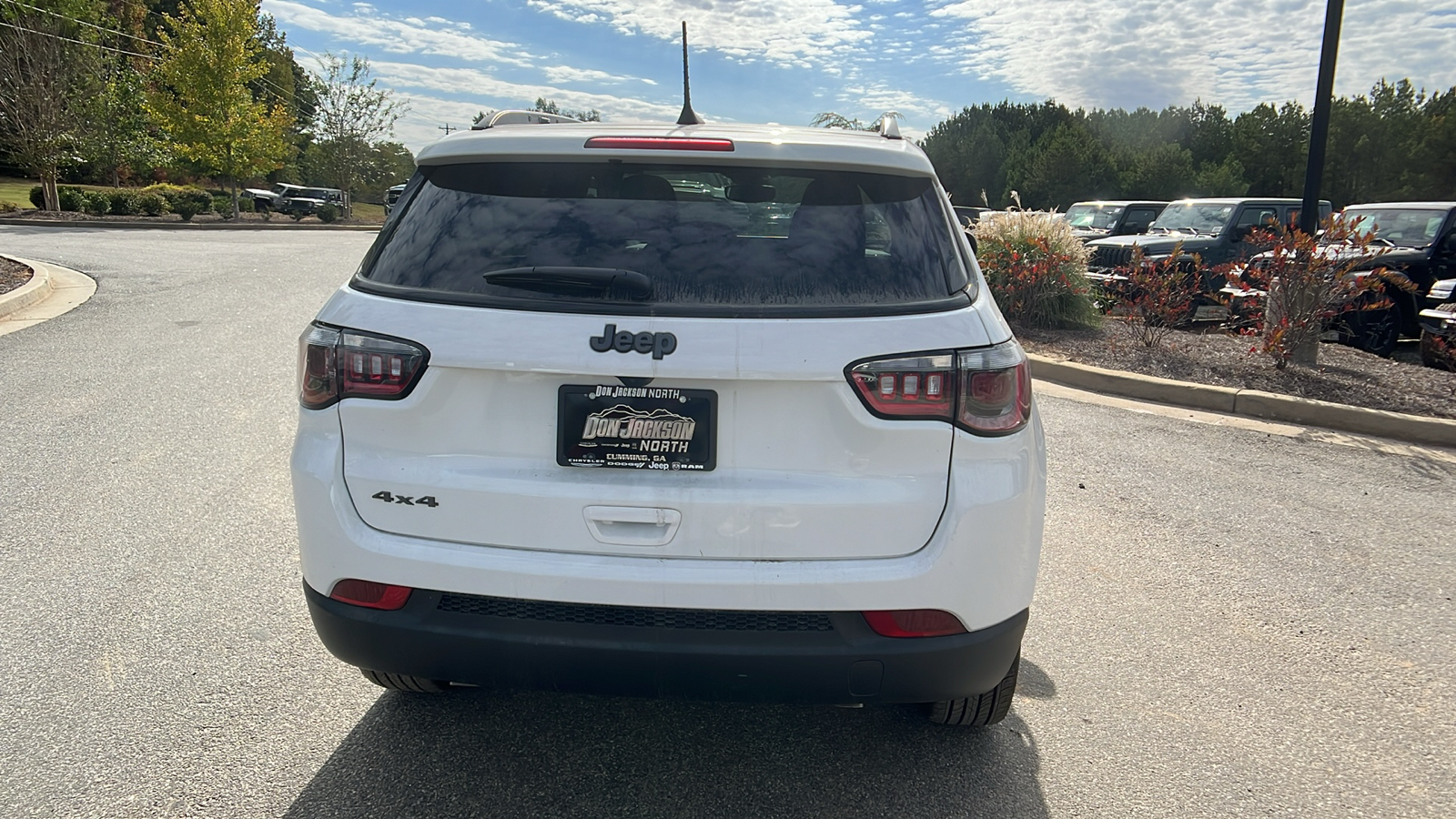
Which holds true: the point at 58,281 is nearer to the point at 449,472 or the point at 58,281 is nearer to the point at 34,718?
the point at 34,718

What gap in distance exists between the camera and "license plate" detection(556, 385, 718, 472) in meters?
2.18

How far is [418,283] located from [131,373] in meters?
6.87

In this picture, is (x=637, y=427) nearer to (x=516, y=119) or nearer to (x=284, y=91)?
(x=516, y=119)

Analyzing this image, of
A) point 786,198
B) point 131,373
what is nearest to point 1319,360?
point 786,198

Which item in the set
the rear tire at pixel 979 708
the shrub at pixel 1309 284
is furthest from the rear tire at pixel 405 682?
the shrub at pixel 1309 284

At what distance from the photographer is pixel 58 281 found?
13.3 metres

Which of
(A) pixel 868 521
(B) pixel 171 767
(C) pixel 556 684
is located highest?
(A) pixel 868 521

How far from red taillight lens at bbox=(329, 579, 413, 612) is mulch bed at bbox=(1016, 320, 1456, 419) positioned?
7.43 meters

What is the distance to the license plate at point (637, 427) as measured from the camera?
7.14 ft

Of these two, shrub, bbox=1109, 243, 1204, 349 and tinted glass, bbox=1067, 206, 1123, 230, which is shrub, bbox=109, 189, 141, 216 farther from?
shrub, bbox=1109, 243, 1204, 349

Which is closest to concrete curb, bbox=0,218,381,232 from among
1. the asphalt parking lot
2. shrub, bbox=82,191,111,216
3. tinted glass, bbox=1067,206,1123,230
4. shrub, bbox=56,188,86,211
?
shrub, bbox=82,191,111,216

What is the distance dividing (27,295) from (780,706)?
11890 millimetres

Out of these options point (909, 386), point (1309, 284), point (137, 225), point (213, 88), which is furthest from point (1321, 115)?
point (213, 88)

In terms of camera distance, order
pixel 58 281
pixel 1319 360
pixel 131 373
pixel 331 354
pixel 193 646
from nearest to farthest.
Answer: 1. pixel 331 354
2. pixel 193 646
3. pixel 131 373
4. pixel 1319 360
5. pixel 58 281
